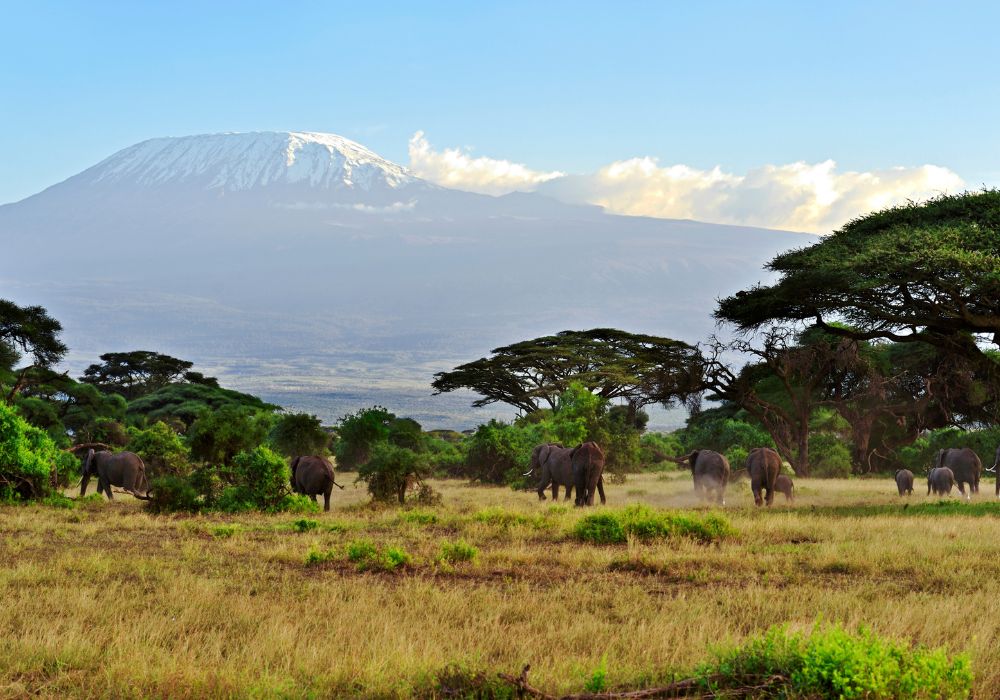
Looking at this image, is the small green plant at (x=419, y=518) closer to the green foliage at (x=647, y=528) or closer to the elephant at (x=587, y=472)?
the green foliage at (x=647, y=528)

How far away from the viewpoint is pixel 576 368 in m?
51.2

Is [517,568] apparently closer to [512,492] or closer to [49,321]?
[512,492]

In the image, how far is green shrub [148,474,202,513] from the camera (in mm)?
20128

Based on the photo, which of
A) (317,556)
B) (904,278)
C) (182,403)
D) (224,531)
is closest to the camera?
(317,556)

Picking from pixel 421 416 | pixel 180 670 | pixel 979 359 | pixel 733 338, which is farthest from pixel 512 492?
pixel 421 416

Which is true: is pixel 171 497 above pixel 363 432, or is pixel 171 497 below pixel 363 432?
below

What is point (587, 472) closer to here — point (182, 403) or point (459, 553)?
point (459, 553)

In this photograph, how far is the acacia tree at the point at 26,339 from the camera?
36.0 metres

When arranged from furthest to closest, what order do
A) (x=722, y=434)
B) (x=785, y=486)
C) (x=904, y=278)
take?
(x=722, y=434), (x=785, y=486), (x=904, y=278)

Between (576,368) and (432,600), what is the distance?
41.9m

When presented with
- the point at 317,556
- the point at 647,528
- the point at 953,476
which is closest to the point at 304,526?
the point at 317,556

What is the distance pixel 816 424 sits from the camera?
5009cm

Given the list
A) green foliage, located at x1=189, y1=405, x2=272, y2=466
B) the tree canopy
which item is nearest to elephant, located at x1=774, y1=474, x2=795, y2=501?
A: the tree canopy

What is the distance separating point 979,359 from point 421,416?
6446 inches
